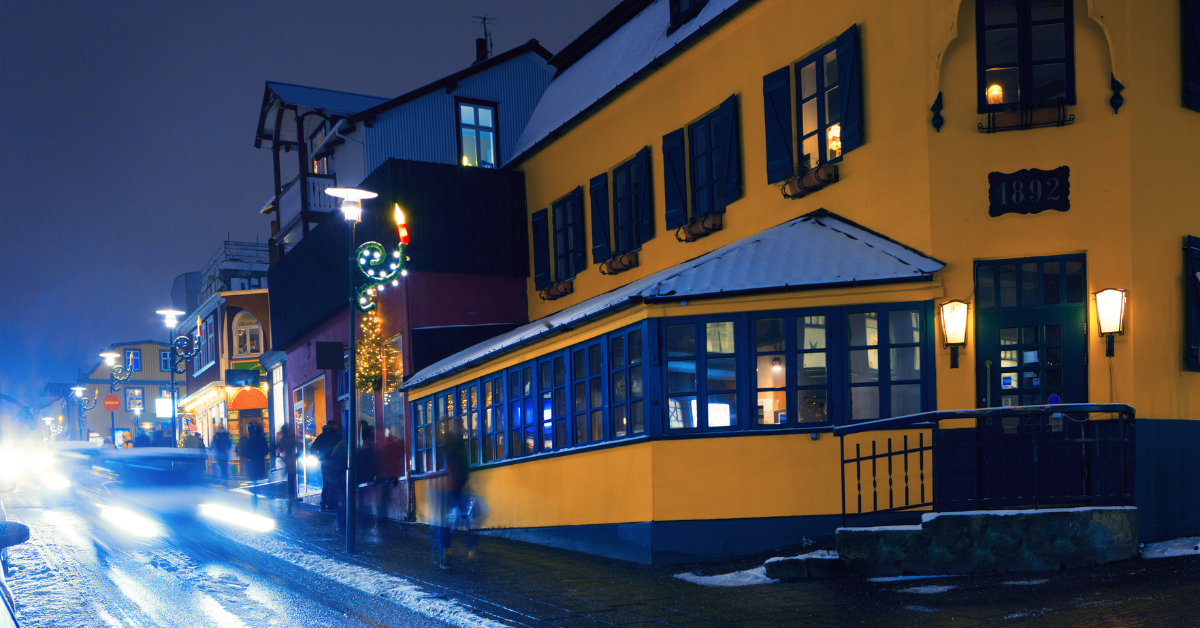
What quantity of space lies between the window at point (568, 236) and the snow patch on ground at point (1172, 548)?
37.8 feet

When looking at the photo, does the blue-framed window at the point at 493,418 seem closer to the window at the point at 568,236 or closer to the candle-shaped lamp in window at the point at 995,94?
the window at the point at 568,236

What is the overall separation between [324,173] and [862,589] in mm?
22260

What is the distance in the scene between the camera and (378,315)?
76.6ft

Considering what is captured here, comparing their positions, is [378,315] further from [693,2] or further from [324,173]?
[693,2]

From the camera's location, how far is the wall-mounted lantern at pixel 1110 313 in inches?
439

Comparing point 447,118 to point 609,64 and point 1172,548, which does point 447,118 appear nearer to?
point 609,64

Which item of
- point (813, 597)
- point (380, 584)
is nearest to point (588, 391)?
point (380, 584)

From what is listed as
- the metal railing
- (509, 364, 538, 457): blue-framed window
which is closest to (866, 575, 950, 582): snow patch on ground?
the metal railing

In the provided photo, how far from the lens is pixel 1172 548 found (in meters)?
10.3

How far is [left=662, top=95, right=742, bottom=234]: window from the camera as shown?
15.2 metres

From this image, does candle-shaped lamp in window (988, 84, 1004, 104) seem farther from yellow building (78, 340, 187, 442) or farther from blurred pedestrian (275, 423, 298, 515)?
yellow building (78, 340, 187, 442)

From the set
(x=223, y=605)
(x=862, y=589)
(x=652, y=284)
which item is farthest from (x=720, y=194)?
(x=223, y=605)

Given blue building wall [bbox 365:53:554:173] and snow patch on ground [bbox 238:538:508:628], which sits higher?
blue building wall [bbox 365:53:554:173]

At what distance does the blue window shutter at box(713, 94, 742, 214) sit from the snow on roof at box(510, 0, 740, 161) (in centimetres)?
146
